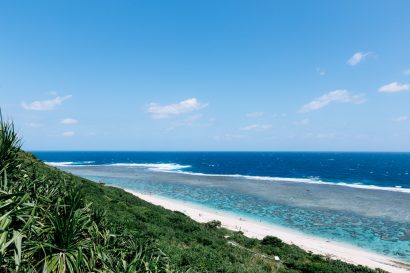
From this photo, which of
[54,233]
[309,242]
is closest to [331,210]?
[309,242]

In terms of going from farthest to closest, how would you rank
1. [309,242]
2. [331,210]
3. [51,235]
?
[331,210]
[309,242]
[51,235]

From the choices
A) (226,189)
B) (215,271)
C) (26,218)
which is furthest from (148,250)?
(226,189)

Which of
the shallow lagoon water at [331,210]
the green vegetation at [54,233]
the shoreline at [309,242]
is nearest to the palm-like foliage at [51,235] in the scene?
the green vegetation at [54,233]

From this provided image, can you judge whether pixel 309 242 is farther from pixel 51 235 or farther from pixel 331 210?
pixel 51 235

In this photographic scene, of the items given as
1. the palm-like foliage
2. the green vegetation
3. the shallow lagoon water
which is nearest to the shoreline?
the shallow lagoon water

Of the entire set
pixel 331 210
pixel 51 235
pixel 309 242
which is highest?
pixel 51 235

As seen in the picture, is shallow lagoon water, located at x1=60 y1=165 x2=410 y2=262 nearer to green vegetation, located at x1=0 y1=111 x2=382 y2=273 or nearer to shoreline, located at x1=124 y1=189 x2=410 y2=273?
shoreline, located at x1=124 y1=189 x2=410 y2=273

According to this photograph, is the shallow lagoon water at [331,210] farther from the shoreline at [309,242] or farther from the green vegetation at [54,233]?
the green vegetation at [54,233]

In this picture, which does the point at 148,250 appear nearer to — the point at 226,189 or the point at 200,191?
the point at 200,191
